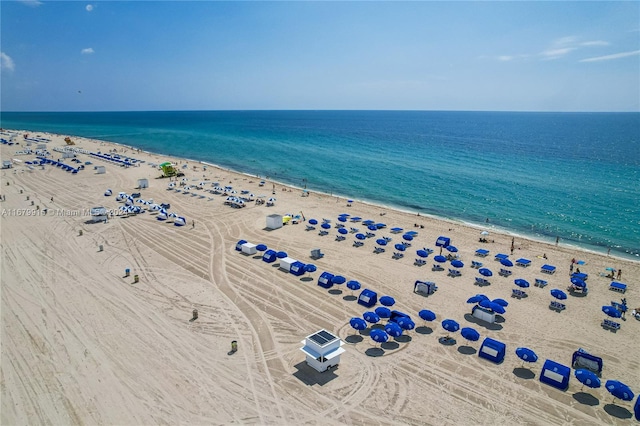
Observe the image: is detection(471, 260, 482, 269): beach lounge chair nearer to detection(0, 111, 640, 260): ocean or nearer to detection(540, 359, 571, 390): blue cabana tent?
detection(540, 359, 571, 390): blue cabana tent

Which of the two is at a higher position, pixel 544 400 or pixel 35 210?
pixel 35 210

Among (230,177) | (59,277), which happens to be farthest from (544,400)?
(230,177)

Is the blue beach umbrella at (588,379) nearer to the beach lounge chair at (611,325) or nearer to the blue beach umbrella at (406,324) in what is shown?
the blue beach umbrella at (406,324)

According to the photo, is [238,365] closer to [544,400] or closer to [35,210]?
[544,400]

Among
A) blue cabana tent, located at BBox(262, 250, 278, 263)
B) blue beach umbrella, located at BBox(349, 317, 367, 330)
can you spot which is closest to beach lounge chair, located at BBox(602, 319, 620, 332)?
blue beach umbrella, located at BBox(349, 317, 367, 330)

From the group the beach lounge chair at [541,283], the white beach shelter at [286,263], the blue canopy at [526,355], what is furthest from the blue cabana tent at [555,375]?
the white beach shelter at [286,263]

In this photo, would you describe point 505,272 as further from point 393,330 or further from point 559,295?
point 393,330
